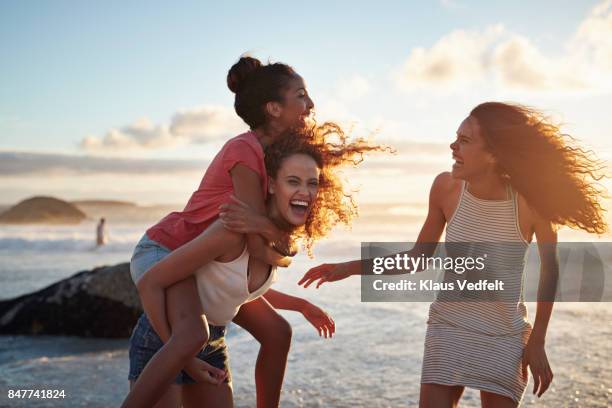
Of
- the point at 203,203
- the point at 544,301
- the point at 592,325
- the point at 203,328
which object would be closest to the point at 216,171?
the point at 203,203

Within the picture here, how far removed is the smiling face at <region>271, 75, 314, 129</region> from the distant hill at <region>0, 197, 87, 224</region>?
46.6m

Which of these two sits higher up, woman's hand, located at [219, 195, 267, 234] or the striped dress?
woman's hand, located at [219, 195, 267, 234]

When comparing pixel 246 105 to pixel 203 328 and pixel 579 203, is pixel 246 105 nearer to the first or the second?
pixel 203 328

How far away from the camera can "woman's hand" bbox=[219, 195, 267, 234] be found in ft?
10.6

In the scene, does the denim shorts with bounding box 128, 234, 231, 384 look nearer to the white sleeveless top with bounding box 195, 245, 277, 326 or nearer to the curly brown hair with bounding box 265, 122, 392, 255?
the white sleeveless top with bounding box 195, 245, 277, 326

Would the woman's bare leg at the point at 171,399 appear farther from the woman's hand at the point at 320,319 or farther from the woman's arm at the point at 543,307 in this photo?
the woman's arm at the point at 543,307

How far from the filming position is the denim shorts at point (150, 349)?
353cm

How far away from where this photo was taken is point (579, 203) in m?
3.59

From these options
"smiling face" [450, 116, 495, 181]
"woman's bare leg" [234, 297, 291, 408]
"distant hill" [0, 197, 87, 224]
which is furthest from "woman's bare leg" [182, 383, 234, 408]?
"distant hill" [0, 197, 87, 224]

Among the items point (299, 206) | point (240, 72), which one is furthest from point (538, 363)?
point (240, 72)

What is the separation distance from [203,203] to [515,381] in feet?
6.17

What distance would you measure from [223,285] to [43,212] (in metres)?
49.7

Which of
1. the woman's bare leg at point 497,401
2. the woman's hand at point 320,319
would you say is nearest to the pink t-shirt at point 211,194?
the woman's hand at point 320,319

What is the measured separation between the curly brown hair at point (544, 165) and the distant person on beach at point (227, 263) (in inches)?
26.7
